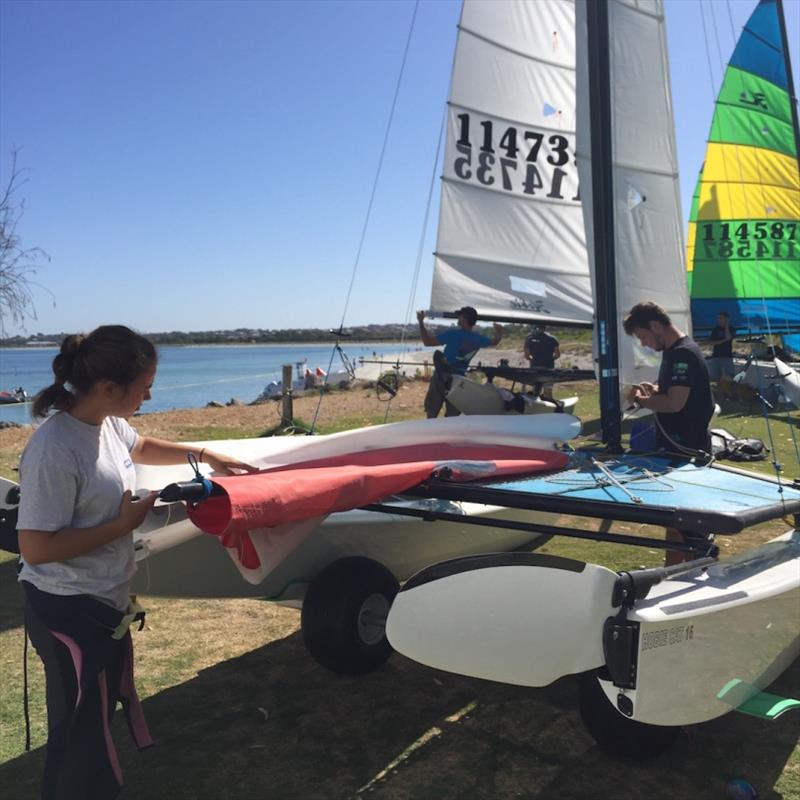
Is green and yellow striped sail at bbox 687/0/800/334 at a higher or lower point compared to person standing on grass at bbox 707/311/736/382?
higher

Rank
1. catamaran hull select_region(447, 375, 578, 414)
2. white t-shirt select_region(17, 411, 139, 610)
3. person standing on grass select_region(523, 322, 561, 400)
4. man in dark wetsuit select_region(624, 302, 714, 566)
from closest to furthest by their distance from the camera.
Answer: white t-shirt select_region(17, 411, 139, 610) → man in dark wetsuit select_region(624, 302, 714, 566) → catamaran hull select_region(447, 375, 578, 414) → person standing on grass select_region(523, 322, 561, 400)

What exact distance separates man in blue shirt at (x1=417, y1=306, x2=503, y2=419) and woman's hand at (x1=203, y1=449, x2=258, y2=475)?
3.19m

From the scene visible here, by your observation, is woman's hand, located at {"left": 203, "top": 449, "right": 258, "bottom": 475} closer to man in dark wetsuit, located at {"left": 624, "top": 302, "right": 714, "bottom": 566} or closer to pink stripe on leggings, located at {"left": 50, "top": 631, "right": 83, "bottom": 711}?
pink stripe on leggings, located at {"left": 50, "top": 631, "right": 83, "bottom": 711}

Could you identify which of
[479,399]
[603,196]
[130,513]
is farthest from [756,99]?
[130,513]

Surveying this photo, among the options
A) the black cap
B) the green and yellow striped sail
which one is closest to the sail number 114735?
the black cap

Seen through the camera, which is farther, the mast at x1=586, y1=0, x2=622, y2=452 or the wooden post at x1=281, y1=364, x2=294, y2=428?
the wooden post at x1=281, y1=364, x2=294, y2=428

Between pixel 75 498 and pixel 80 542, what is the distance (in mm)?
114

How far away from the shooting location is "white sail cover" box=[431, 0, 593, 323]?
7.79m

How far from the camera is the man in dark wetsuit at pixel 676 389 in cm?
371

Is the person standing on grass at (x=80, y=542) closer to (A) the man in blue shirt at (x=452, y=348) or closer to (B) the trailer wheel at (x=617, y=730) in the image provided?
(B) the trailer wheel at (x=617, y=730)

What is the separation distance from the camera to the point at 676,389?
3705 millimetres

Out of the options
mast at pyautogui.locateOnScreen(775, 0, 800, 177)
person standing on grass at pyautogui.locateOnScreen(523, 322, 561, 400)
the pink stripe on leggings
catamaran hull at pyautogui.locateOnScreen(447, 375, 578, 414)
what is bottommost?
the pink stripe on leggings

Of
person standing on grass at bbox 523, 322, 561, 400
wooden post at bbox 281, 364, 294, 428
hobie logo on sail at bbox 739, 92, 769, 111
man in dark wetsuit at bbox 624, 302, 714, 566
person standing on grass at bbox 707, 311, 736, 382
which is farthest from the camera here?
hobie logo on sail at bbox 739, 92, 769, 111

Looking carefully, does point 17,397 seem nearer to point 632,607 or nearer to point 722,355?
point 632,607
